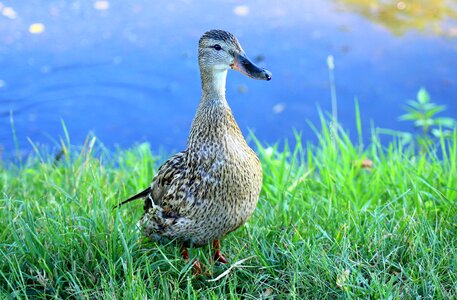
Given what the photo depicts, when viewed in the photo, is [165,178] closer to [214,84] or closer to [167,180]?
[167,180]

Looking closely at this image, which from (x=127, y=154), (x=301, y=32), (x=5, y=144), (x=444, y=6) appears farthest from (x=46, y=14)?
(x=444, y=6)

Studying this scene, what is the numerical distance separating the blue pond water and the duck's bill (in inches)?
98.9

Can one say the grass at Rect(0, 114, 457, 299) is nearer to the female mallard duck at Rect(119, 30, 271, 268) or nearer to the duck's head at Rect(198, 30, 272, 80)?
the female mallard duck at Rect(119, 30, 271, 268)

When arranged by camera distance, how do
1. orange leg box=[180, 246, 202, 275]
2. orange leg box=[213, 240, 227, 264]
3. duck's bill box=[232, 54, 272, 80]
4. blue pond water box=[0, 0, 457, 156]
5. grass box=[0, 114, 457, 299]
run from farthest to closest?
blue pond water box=[0, 0, 457, 156] → orange leg box=[213, 240, 227, 264] → orange leg box=[180, 246, 202, 275] → duck's bill box=[232, 54, 272, 80] → grass box=[0, 114, 457, 299]

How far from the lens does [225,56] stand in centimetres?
299

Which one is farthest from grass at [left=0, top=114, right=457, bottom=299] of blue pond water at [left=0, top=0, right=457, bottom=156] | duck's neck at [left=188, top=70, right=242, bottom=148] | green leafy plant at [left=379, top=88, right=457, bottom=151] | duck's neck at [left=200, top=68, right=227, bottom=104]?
blue pond water at [left=0, top=0, right=457, bottom=156]

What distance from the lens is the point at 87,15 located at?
23.6 ft

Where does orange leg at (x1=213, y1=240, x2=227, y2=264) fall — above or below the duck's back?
below

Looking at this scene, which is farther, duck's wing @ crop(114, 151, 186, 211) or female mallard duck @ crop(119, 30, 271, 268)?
duck's wing @ crop(114, 151, 186, 211)

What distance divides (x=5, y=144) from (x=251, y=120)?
6.61 ft

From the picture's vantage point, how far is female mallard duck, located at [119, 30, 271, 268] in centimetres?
300

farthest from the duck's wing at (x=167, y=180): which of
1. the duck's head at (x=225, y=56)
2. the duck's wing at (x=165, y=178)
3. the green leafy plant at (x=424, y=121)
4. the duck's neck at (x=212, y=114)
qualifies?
the green leafy plant at (x=424, y=121)

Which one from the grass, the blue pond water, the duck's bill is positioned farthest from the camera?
the blue pond water

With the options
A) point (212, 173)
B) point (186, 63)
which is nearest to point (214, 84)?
point (212, 173)
